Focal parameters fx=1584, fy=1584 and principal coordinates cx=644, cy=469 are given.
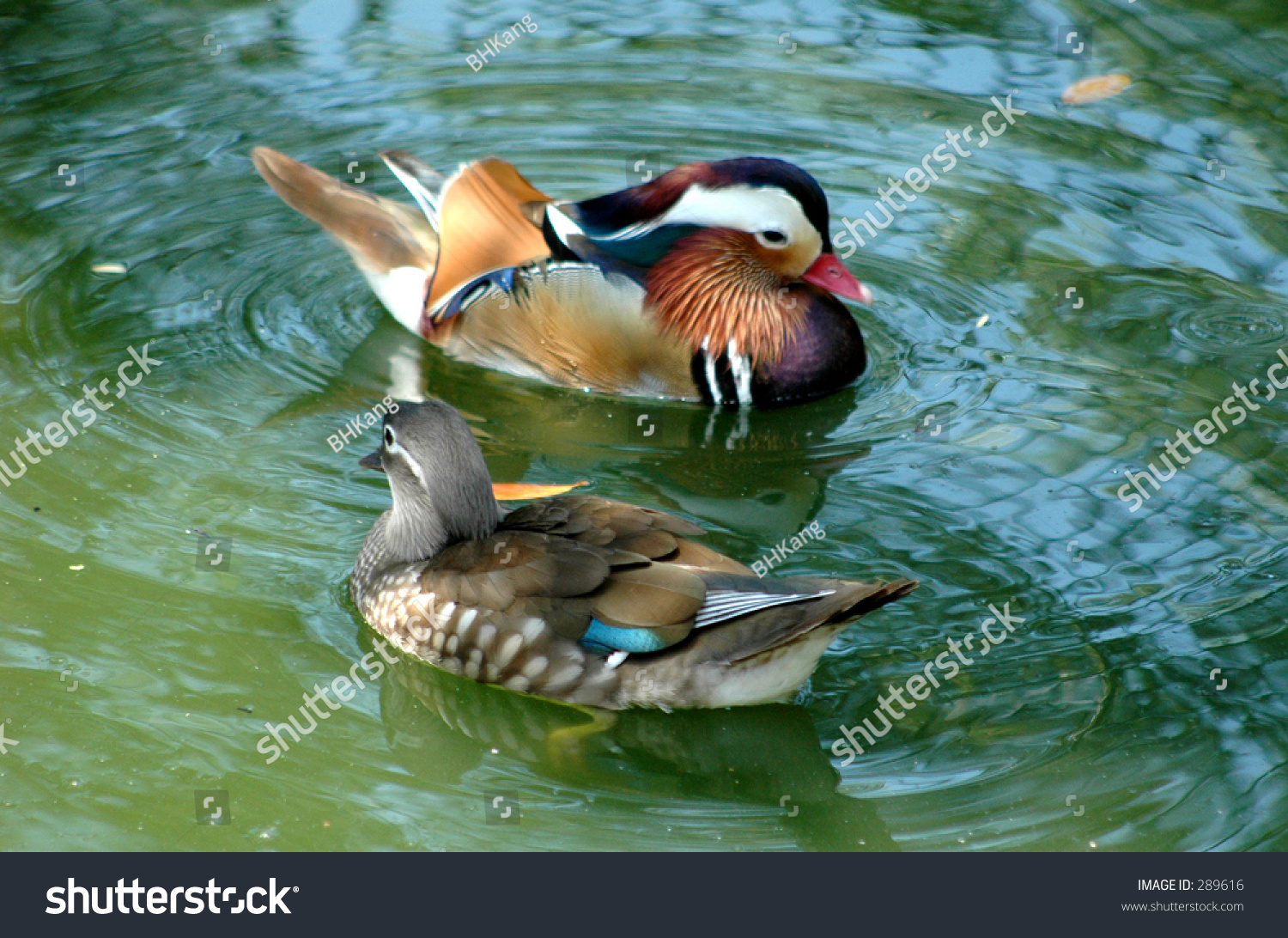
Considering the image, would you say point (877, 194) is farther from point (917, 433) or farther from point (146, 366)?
point (146, 366)

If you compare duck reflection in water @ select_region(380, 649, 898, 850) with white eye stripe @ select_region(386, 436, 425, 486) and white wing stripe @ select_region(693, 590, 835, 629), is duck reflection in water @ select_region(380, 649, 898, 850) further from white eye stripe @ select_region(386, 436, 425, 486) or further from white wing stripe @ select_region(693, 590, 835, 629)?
white eye stripe @ select_region(386, 436, 425, 486)

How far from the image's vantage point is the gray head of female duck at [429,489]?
466cm

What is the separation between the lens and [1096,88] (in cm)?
838

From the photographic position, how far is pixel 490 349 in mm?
6402

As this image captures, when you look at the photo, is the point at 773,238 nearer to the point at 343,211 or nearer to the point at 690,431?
the point at 690,431

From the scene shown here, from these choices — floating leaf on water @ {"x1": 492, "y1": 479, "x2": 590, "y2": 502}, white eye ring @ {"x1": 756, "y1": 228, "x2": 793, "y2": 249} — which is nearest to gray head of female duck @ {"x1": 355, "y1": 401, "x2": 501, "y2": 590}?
floating leaf on water @ {"x1": 492, "y1": 479, "x2": 590, "y2": 502}

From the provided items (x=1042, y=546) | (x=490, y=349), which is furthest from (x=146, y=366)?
(x=1042, y=546)

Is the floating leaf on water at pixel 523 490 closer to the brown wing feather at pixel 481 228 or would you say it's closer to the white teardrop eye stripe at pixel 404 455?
the white teardrop eye stripe at pixel 404 455

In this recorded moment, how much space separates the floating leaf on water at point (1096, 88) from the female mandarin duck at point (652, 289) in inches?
109

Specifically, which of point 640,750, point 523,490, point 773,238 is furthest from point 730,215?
point 640,750

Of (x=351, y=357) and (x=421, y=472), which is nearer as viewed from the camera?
(x=421, y=472)

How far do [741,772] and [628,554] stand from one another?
661 mm

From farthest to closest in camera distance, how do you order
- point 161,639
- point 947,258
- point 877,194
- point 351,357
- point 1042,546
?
point 877,194, point 947,258, point 351,357, point 1042,546, point 161,639
